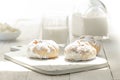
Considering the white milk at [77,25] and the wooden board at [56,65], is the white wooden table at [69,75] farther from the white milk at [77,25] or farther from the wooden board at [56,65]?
the white milk at [77,25]

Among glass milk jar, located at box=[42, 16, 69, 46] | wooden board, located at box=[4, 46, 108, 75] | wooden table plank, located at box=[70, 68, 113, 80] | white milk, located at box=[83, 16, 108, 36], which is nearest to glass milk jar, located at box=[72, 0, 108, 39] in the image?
white milk, located at box=[83, 16, 108, 36]

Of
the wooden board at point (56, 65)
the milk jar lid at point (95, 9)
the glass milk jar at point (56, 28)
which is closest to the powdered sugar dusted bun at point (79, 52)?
the wooden board at point (56, 65)

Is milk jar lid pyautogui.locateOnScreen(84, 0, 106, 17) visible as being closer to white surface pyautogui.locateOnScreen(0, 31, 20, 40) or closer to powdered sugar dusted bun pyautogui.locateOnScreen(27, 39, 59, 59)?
white surface pyautogui.locateOnScreen(0, 31, 20, 40)

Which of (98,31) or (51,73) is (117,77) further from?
(98,31)

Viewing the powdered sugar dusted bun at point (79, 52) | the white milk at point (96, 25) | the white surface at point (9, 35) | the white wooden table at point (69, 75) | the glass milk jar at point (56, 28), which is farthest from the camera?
the white milk at point (96, 25)

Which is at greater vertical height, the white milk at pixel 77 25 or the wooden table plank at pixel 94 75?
the white milk at pixel 77 25

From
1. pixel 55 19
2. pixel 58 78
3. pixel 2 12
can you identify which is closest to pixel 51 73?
pixel 58 78

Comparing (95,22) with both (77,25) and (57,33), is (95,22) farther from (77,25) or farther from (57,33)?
(57,33)

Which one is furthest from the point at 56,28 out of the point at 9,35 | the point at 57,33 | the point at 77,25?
the point at 77,25
